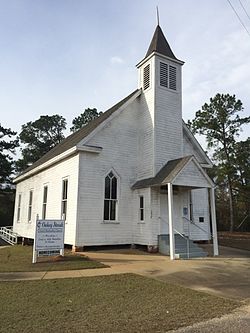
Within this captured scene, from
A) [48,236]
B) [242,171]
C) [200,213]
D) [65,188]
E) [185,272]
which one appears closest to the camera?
[185,272]

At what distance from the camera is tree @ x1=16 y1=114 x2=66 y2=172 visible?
54.3 m

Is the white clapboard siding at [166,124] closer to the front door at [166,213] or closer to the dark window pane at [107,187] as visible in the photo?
the front door at [166,213]

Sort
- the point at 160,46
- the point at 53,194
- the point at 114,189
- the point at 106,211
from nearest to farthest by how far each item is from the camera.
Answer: the point at 106,211 → the point at 114,189 → the point at 160,46 → the point at 53,194

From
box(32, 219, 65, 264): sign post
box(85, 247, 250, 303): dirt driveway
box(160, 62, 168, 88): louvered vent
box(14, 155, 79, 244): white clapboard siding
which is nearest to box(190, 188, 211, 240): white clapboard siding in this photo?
box(85, 247, 250, 303): dirt driveway

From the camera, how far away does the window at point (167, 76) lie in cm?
1808

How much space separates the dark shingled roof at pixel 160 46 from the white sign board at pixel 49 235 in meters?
11.2

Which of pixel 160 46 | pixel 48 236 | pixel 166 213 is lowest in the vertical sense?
pixel 48 236

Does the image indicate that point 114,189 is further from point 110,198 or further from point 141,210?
point 141,210

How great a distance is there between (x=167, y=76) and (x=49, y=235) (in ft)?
36.0

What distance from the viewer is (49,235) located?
1266 centimetres

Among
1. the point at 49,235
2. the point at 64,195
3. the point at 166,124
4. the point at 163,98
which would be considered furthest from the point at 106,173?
the point at 163,98

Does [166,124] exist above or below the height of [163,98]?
below

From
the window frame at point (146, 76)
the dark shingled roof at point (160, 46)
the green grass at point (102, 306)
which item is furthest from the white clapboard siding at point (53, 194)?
the dark shingled roof at point (160, 46)

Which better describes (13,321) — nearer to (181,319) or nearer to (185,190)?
(181,319)
